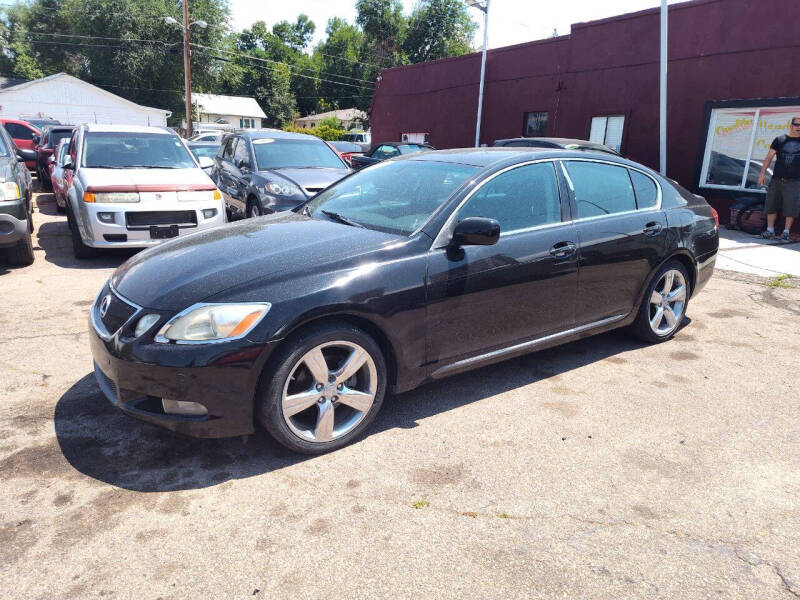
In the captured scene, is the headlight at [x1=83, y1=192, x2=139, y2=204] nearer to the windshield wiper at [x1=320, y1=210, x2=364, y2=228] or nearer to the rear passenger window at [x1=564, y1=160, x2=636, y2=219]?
the windshield wiper at [x1=320, y1=210, x2=364, y2=228]

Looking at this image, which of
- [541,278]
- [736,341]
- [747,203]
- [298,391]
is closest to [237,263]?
[298,391]

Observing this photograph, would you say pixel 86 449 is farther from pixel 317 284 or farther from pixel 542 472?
pixel 542 472

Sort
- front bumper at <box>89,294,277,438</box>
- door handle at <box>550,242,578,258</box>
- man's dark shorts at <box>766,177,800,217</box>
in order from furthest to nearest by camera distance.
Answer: man's dark shorts at <box>766,177,800,217</box>, door handle at <box>550,242,578,258</box>, front bumper at <box>89,294,277,438</box>

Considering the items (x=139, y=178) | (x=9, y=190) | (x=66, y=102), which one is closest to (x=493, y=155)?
(x=139, y=178)

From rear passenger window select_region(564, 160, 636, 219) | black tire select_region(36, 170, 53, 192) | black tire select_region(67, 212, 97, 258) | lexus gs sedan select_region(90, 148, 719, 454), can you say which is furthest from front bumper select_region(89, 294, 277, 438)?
black tire select_region(36, 170, 53, 192)

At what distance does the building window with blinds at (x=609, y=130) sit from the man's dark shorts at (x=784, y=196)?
503 cm

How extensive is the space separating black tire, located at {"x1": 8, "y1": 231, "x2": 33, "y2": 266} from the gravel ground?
9.09ft

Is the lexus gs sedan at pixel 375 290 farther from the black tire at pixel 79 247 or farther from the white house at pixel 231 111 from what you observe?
the white house at pixel 231 111

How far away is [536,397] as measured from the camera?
3795 millimetres

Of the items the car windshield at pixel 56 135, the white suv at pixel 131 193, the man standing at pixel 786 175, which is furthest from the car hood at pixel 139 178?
the car windshield at pixel 56 135

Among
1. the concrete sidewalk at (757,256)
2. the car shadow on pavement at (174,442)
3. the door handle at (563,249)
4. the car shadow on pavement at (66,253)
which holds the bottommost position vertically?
the car shadow on pavement at (174,442)

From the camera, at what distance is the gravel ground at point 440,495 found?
2.21 m

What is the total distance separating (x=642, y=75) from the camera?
45.4 ft

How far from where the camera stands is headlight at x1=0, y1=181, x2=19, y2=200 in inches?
236
